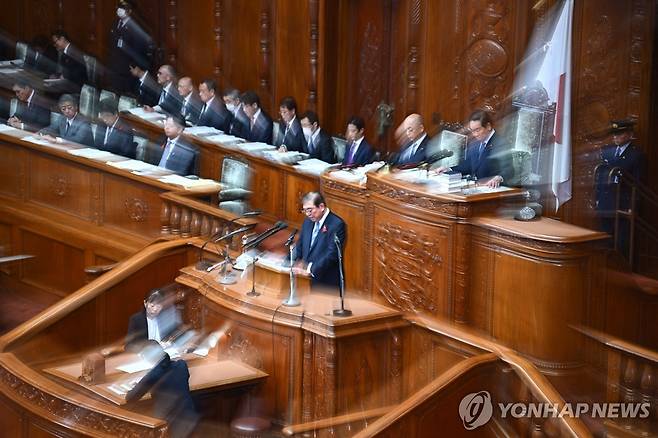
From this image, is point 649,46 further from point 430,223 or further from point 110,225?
point 110,225

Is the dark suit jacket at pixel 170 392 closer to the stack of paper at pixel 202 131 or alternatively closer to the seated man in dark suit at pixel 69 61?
the stack of paper at pixel 202 131

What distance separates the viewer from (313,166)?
6.62 metres

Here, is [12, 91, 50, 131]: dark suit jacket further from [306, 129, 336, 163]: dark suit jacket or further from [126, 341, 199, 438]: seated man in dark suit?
[126, 341, 199, 438]: seated man in dark suit

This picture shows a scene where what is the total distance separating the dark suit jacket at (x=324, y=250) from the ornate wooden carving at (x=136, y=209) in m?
1.17

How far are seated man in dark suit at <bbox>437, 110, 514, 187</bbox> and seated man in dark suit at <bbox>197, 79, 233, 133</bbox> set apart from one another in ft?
6.30

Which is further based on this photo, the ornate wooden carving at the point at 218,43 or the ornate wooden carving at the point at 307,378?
the ornate wooden carving at the point at 218,43

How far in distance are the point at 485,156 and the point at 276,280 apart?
42.8 inches

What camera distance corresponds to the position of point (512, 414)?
16.4ft

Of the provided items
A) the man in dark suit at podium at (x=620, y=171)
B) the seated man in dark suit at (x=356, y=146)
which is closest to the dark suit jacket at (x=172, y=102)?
the seated man in dark suit at (x=356, y=146)

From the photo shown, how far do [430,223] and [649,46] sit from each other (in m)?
1.30

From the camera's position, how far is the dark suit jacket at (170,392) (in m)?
5.06

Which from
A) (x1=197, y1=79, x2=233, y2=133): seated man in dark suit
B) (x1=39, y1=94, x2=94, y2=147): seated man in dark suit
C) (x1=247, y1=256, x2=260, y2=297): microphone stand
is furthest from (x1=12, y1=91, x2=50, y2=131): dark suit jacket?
(x1=247, y1=256, x2=260, y2=297): microphone stand

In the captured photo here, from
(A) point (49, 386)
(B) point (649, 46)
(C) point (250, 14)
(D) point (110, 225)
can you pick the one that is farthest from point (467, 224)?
(C) point (250, 14)

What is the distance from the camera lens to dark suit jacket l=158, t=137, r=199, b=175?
6.83 metres
